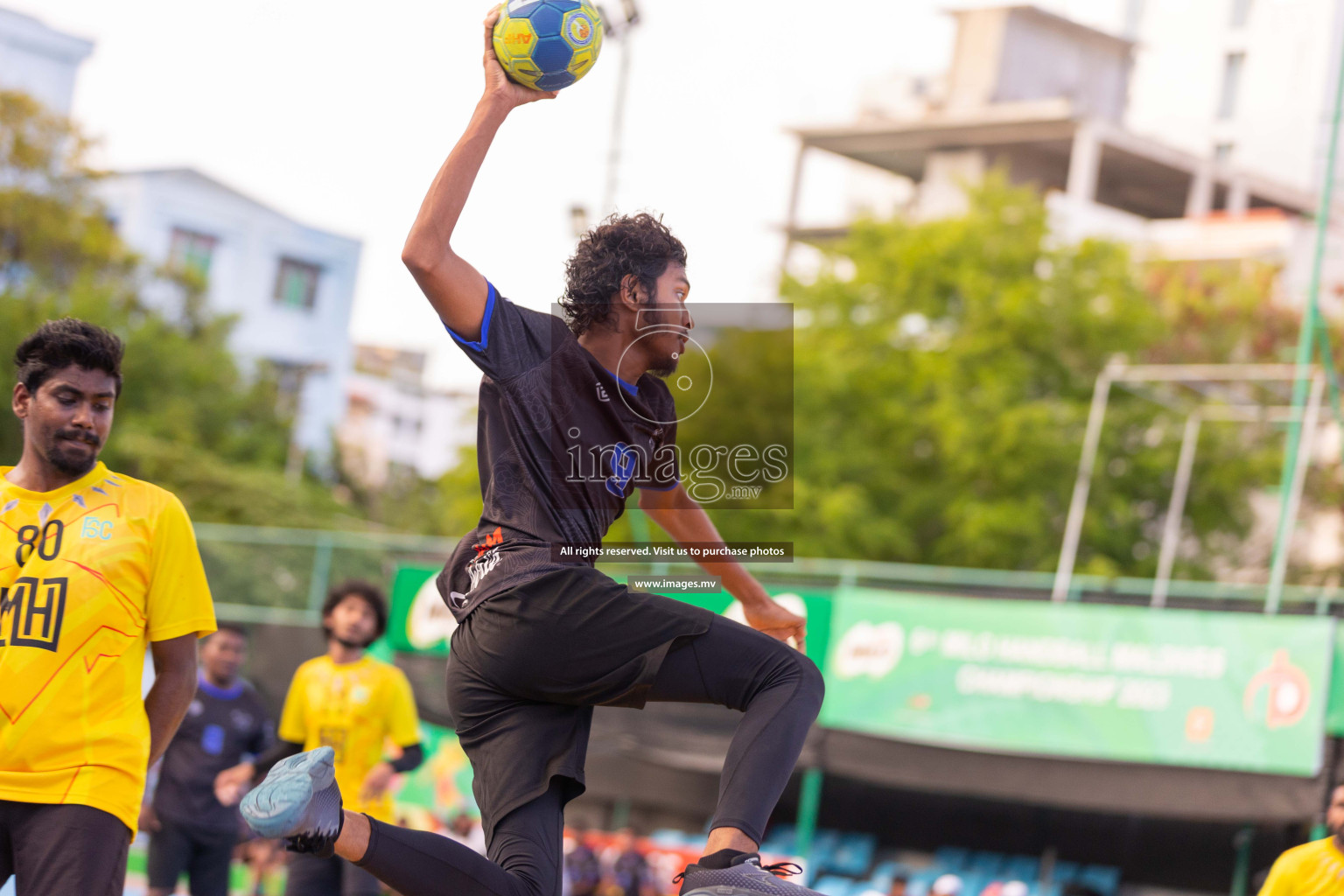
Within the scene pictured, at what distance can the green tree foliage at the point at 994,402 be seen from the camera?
1077 inches

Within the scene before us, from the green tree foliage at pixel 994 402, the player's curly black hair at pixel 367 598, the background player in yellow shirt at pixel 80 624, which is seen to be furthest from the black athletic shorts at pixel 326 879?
the green tree foliage at pixel 994 402

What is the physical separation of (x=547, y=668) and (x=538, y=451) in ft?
1.75

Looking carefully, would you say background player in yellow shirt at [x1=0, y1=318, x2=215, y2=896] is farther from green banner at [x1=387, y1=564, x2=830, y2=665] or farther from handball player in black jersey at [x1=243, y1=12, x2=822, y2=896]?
green banner at [x1=387, y1=564, x2=830, y2=665]

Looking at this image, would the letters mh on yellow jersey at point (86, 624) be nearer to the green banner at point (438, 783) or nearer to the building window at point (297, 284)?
the green banner at point (438, 783)

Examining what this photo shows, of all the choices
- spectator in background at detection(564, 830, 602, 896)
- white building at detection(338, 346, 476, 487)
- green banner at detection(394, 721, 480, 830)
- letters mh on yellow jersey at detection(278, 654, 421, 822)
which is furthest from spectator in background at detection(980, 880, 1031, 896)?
white building at detection(338, 346, 476, 487)

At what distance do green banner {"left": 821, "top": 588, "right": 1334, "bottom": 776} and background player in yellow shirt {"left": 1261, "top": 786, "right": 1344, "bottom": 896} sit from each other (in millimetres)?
4572

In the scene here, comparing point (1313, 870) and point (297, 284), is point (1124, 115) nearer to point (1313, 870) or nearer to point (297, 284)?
point (297, 284)

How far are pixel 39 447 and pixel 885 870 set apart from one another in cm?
1030

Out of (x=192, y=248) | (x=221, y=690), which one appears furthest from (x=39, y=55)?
(x=221, y=690)

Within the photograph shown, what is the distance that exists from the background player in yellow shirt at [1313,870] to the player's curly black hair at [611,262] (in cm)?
385

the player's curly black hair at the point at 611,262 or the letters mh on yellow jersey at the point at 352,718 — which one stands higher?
the player's curly black hair at the point at 611,262

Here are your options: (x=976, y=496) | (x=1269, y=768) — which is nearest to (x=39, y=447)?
(x=1269, y=768)

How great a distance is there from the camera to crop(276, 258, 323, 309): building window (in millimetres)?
47125

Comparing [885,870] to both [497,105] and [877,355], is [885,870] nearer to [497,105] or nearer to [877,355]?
[497,105]
